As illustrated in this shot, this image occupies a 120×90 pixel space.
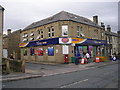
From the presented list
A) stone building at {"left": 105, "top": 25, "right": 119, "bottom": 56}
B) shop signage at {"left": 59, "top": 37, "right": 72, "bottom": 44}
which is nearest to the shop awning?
shop signage at {"left": 59, "top": 37, "right": 72, "bottom": 44}

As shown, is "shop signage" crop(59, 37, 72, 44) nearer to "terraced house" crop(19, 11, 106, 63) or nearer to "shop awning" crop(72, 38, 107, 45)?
"terraced house" crop(19, 11, 106, 63)

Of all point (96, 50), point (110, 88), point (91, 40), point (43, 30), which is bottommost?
point (110, 88)

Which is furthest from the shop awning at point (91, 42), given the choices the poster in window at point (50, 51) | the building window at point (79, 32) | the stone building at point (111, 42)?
the poster in window at point (50, 51)

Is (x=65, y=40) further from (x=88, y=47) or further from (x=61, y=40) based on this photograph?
(x=88, y=47)

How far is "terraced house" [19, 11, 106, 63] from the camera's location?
922 inches

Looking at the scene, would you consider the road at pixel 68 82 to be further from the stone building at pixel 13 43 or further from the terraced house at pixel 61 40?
the stone building at pixel 13 43

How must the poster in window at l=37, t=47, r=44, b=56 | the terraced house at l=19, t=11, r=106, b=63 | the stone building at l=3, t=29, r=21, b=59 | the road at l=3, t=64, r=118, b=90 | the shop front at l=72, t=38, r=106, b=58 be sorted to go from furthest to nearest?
the stone building at l=3, t=29, r=21, b=59 → the poster in window at l=37, t=47, r=44, b=56 → the shop front at l=72, t=38, r=106, b=58 → the terraced house at l=19, t=11, r=106, b=63 → the road at l=3, t=64, r=118, b=90

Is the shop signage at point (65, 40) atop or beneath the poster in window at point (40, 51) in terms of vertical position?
atop

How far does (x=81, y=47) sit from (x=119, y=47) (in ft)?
74.0

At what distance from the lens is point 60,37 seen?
23422mm

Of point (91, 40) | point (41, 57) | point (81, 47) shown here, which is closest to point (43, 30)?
point (41, 57)

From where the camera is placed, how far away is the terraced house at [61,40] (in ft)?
76.8

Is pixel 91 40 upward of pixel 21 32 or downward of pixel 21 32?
downward

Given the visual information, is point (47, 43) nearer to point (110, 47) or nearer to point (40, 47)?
point (40, 47)
